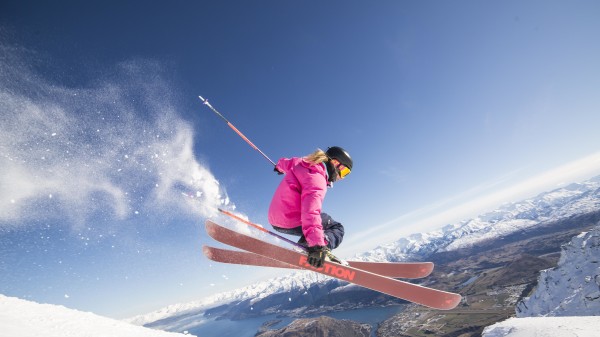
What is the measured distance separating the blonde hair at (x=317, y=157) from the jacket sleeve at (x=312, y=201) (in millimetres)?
119

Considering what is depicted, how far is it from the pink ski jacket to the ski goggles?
1.02 ft

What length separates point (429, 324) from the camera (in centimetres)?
12925

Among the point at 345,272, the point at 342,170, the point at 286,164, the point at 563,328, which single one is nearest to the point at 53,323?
the point at 286,164

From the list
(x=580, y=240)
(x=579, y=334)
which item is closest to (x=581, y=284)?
(x=580, y=240)

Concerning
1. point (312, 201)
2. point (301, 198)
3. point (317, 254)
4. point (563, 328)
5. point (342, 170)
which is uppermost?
point (342, 170)

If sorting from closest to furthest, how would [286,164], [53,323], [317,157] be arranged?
[317,157] < [286,164] < [53,323]

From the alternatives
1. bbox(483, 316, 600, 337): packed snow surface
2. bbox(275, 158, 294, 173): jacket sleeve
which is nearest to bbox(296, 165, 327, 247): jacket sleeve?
bbox(275, 158, 294, 173): jacket sleeve

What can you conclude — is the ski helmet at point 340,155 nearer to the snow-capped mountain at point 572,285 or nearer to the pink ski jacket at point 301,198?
the pink ski jacket at point 301,198

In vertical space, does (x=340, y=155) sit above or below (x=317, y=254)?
above

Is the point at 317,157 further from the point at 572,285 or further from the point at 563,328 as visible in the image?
the point at 572,285

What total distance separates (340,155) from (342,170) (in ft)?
0.87

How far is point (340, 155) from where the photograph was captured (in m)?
5.04

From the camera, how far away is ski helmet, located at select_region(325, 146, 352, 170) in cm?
502

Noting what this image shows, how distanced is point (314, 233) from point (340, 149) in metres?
1.67
